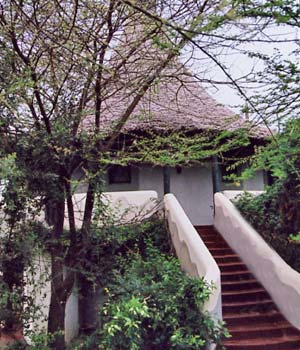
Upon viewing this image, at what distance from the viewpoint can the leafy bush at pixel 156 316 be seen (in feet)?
17.8

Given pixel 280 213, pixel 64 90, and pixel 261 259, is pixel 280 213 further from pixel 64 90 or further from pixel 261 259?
pixel 64 90

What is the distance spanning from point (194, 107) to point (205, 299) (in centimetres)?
685

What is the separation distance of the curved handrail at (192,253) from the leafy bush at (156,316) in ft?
0.76

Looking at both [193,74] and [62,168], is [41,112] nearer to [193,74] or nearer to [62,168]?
[62,168]

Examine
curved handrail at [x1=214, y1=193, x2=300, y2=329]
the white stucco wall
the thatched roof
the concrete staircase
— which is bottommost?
the concrete staircase

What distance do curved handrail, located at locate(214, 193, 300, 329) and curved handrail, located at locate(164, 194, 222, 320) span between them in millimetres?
1246

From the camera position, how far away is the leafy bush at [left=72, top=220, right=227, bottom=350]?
17.8 feet

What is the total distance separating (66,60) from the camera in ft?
20.4

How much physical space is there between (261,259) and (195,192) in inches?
201

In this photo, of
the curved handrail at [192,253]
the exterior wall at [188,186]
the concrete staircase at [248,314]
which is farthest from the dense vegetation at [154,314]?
the exterior wall at [188,186]

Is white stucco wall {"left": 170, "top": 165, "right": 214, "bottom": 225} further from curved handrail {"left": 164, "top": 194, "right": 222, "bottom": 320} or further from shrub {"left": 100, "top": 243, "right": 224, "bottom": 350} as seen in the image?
shrub {"left": 100, "top": 243, "right": 224, "bottom": 350}

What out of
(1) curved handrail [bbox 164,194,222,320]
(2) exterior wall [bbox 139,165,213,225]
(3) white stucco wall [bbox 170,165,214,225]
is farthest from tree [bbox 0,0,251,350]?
(3) white stucco wall [bbox 170,165,214,225]

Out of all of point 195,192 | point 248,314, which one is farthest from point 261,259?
point 195,192

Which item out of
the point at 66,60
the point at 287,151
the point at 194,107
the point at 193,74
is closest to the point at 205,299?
the point at 287,151
